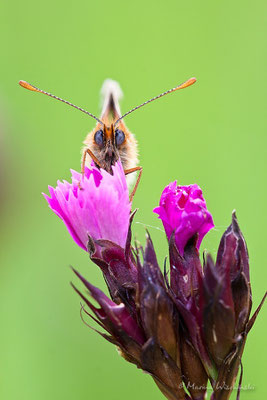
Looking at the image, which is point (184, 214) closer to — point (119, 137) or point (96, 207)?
point (96, 207)

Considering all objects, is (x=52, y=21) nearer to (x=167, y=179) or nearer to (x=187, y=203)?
(x=167, y=179)

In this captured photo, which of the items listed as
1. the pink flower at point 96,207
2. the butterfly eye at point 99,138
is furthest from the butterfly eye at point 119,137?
the pink flower at point 96,207

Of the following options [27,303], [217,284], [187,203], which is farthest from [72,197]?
[27,303]

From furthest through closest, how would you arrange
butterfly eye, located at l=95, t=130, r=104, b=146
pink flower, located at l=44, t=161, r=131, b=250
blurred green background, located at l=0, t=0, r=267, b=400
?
blurred green background, located at l=0, t=0, r=267, b=400, butterfly eye, located at l=95, t=130, r=104, b=146, pink flower, located at l=44, t=161, r=131, b=250

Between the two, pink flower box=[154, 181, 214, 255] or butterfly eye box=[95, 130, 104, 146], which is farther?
butterfly eye box=[95, 130, 104, 146]

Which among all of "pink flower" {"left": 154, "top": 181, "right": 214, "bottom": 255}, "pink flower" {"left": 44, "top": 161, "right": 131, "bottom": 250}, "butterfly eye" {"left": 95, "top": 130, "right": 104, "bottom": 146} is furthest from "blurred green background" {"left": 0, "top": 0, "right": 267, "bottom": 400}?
"pink flower" {"left": 154, "top": 181, "right": 214, "bottom": 255}

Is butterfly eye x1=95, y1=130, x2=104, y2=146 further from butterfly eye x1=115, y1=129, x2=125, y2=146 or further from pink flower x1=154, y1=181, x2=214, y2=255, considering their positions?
pink flower x1=154, y1=181, x2=214, y2=255
